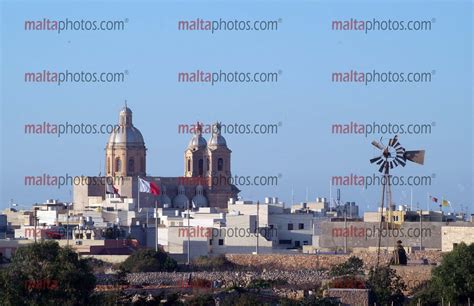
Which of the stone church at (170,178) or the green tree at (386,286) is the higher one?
the stone church at (170,178)

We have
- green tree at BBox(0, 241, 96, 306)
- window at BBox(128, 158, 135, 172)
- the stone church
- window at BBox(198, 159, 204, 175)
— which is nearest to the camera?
green tree at BBox(0, 241, 96, 306)

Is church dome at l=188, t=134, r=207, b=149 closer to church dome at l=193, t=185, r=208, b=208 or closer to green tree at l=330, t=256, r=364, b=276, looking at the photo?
church dome at l=193, t=185, r=208, b=208

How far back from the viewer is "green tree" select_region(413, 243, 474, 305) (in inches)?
1665

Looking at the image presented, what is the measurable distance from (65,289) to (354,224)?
34.0 metres

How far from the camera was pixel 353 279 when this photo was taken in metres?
44.2

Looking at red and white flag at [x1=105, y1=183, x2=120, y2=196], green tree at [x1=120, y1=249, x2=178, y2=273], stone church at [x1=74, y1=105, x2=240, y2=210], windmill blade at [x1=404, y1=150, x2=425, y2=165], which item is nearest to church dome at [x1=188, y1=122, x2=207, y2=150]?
stone church at [x1=74, y1=105, x2=240, y2=210]

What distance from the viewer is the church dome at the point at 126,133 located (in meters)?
103

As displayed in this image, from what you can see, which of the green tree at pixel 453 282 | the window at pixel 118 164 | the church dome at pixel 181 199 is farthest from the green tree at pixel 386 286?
the window at pixel 118 164

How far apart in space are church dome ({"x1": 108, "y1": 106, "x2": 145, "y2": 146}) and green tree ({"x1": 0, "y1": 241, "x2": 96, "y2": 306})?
5843 centimetres

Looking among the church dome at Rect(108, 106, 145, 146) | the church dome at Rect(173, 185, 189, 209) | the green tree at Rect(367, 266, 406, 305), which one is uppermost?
the church dome at Rect(108, 106, 145, 146)

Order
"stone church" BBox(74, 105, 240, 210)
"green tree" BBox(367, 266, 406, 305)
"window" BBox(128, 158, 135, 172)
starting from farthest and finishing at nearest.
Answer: "window" BBox(128, 158, 135, 172) < "stone church" BBox(74, 105, 240, 210) < "green tree" BBox(367, 266, 406, 305)

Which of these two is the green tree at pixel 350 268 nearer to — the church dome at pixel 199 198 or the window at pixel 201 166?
the church dome at pixel 199 198

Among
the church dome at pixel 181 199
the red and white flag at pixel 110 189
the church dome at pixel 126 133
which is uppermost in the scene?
the church dome at pixel 126 133

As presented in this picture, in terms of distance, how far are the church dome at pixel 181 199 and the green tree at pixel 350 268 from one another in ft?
139
